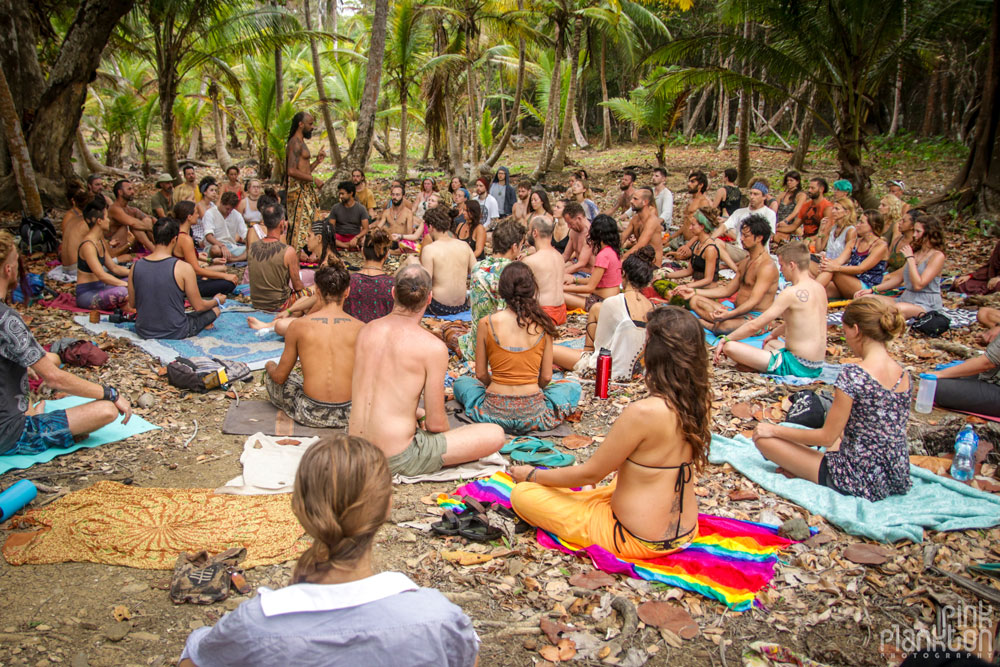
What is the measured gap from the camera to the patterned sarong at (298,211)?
A: 11.2m

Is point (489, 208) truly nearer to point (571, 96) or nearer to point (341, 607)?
point (571, 96)

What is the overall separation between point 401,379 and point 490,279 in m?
2.79

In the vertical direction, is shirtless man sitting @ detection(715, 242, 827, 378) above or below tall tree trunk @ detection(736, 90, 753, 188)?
below

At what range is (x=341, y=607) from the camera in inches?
69.9

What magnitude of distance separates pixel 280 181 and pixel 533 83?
18.0 metres

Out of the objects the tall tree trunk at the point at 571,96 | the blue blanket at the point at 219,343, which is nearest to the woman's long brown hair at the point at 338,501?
the blue blanket at the point at 219,343

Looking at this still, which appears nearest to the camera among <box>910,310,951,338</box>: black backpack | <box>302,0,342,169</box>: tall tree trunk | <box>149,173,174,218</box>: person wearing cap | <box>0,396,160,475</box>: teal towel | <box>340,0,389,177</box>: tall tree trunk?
<box>0,396,160,475</box>: teal towel

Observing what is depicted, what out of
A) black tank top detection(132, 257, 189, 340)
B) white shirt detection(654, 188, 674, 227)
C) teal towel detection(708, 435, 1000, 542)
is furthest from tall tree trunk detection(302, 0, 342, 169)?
teal towel detection(708, 435, 1000, 542)

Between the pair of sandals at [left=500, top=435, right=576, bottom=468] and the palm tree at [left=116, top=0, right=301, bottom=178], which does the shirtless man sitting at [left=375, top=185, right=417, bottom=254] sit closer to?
the palm tree at [left=116, top=0, right=301, bottom=178]

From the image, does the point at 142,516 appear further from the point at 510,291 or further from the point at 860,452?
the point at 860,452

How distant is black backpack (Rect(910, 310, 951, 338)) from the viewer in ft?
26.2

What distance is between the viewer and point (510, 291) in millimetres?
5504

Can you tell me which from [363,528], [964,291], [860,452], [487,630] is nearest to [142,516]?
[487,630]

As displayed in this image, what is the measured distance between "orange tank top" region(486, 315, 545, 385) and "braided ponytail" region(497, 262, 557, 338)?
15 centimetres
